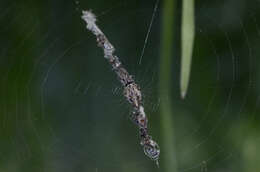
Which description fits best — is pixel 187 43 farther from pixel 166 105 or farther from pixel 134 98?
pixel 166 105

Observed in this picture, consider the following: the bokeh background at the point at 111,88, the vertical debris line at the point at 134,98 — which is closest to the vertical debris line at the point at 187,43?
the vertical debris line at the point at 134,98

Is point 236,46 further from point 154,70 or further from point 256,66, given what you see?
point 154,70

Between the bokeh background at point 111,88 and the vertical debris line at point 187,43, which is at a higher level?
the bokeh background at point 111,88

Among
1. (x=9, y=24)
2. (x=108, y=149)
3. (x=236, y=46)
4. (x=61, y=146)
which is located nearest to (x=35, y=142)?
(x=61, y=146)

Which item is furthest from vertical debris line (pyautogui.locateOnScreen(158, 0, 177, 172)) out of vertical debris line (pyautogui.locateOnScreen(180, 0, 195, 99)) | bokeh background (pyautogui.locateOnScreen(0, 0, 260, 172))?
vertical debris line (pyautogui.locateOnScreen(180, 0, 195, 99))

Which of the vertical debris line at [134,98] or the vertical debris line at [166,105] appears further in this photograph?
the vertical debris line at [166,105]

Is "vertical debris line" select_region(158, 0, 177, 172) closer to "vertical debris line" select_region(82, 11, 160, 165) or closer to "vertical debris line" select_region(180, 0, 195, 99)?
"vertical debris line" select_region(82, 11, 160, 165)

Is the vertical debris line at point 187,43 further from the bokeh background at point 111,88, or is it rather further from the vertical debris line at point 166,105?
the bokeh background at point 111,88

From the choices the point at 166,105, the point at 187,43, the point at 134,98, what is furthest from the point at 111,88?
the point at 187,43
